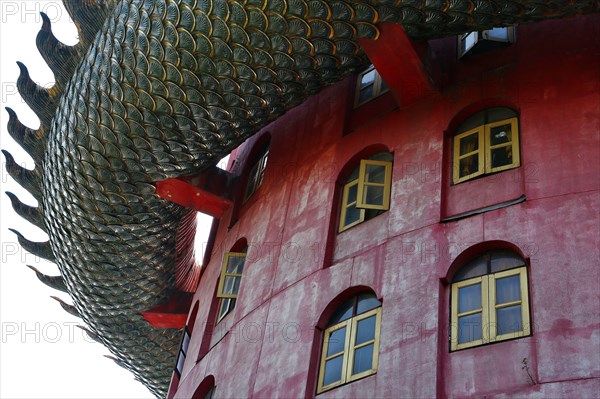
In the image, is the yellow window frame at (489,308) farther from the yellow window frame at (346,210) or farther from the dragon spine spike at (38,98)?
the dragon spine spike at (38,98)

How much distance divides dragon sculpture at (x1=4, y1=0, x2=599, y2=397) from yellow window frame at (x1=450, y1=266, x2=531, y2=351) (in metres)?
3.46

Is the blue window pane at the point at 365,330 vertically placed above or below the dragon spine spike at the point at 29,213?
below

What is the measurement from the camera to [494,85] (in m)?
13.2

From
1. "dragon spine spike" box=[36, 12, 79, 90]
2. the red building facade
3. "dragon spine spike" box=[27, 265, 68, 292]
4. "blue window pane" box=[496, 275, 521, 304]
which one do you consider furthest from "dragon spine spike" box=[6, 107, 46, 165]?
"blue window pane" box=[496, 275, 521, 304]

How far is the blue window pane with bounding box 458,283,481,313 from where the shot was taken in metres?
11.2

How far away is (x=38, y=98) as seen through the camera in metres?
17.3

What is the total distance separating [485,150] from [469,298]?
2208mm

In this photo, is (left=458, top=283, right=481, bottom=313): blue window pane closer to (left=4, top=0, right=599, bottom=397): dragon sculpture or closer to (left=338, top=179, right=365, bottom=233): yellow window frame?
(left=338, top=179, right=365, bottom=233): yellow window frame

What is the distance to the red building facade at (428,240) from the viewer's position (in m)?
10.7

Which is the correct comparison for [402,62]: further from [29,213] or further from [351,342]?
[29,213]

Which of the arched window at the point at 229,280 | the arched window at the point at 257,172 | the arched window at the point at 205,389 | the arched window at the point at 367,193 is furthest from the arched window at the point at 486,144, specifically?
the arched window at the point at 205,389

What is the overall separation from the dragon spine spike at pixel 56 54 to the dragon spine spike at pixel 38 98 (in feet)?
1.41

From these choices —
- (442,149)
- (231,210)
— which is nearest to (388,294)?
(442,149)

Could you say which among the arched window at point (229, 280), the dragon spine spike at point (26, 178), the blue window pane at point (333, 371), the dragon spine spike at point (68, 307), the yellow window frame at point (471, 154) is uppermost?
the dragon spine spike at point (26, 178)
